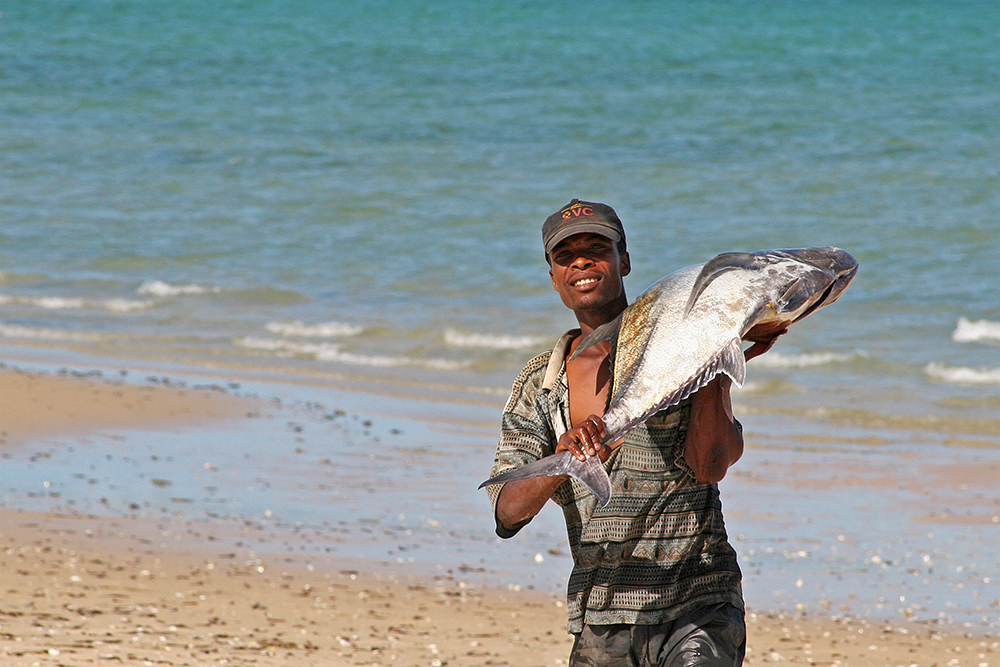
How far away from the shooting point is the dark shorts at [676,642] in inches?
115

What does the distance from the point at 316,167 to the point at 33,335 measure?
10.0 m

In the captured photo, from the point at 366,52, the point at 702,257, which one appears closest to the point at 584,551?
the point at 702,257

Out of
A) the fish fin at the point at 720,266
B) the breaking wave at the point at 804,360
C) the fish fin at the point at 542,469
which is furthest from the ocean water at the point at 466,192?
the fish fin at the point at 542,469

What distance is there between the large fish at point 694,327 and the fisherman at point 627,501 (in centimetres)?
13

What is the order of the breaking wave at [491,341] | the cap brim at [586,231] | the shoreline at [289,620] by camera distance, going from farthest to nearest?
the breaking wave at [491,341] → the shoreline at [289,620] → the cap brim at [586,231]

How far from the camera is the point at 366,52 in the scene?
118 feet

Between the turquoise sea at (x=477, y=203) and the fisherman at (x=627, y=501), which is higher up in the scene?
the turquoise sea at (x=477, y=203)

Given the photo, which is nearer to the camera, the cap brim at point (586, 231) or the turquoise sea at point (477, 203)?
the cap brim at point (586, 231)

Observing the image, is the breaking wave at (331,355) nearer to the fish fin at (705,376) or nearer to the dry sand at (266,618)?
the dry sand at (266,618)

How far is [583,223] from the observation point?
300 cm

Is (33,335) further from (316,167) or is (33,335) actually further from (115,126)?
(115,126)

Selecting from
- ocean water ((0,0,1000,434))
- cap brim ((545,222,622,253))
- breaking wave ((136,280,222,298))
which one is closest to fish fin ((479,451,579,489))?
cap brim ((545,222,622,253))

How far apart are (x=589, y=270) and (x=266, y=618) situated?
10.9ft

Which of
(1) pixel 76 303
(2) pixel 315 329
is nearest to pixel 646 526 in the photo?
(2) pixel 315 329
